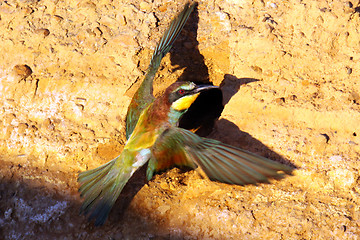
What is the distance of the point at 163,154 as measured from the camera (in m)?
2.62

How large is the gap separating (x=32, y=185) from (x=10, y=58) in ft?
3.95

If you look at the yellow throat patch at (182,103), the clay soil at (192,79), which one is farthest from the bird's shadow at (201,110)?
the yellow throat patch at (182,103)

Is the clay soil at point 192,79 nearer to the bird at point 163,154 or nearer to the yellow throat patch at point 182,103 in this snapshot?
the bird at point 163,154

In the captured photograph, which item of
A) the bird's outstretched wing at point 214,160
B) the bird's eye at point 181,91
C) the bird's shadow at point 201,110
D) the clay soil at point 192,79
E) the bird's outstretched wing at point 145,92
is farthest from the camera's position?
the bird's outstretched wing at point 145,92

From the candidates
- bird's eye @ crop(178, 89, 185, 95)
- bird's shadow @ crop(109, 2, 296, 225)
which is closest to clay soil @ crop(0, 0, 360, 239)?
bird's shadow @ crop(109, 2, 296, 225)

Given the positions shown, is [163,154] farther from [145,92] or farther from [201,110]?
[201,110]

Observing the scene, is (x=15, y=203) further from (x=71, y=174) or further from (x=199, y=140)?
(x=199, y=140)

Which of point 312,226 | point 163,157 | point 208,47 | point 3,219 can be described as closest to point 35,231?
point 3,219

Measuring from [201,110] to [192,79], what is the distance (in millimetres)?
326

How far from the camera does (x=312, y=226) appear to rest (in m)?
2.31

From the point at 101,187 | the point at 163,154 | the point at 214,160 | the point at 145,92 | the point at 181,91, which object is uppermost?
the point at 181,91

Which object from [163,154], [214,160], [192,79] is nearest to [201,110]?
[192,79]

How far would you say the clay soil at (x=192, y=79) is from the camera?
2477 millimetres

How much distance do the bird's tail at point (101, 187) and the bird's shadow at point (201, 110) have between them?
0.08 metres
